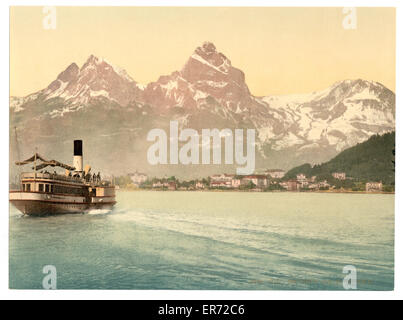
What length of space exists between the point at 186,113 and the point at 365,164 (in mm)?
3347

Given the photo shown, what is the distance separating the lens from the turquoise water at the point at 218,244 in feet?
23.7

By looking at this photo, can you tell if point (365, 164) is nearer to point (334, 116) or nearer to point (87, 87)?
point (334, 116)

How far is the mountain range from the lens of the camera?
7.71 meters

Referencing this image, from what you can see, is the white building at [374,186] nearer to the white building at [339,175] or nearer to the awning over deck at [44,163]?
the white building at [339,175]

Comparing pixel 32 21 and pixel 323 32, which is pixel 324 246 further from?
pixel 32 21

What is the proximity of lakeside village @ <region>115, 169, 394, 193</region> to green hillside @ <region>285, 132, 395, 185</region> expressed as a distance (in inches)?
3.6

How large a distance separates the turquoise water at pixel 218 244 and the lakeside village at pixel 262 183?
13cm

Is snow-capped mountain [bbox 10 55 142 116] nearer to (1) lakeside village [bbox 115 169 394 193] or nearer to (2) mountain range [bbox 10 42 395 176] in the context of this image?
(2) mountain range [bbox 10 42 395 176]

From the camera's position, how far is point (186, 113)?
7902mm

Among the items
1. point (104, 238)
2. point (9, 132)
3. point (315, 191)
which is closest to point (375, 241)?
point (315, 191)

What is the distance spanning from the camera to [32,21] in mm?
7598

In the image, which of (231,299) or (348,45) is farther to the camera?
(348,45)

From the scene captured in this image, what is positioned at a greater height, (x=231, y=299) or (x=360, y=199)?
(x=360, y=199)

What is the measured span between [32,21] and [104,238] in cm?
406
